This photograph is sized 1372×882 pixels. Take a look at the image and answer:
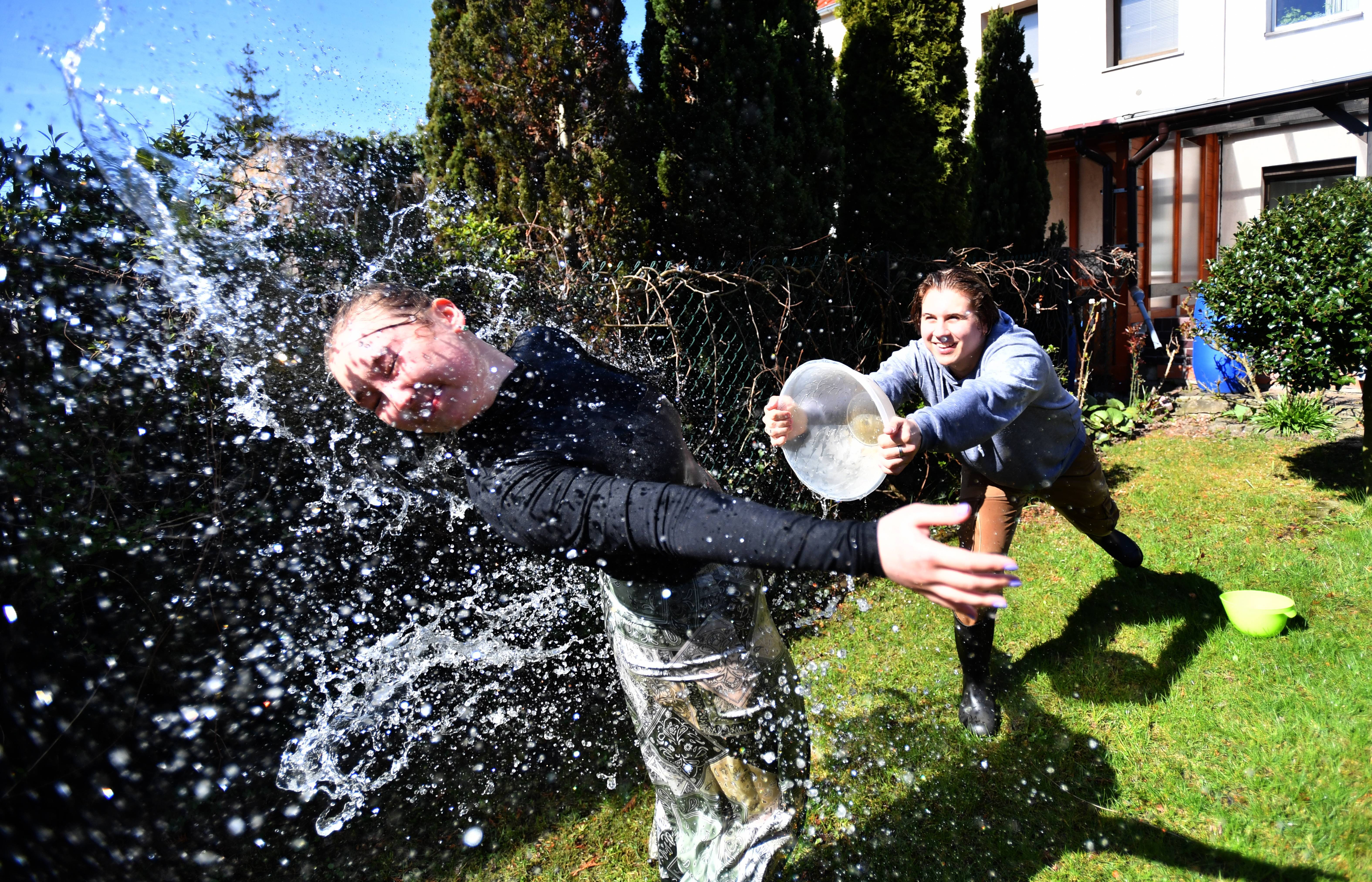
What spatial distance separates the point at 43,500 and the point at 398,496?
131 centimetres

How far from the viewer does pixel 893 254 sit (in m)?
5.95

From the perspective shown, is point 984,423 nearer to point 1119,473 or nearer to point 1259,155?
point 1119,473

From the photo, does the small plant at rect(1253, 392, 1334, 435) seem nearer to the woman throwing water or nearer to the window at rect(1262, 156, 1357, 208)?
the woman throwing water

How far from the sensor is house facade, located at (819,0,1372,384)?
10828mm

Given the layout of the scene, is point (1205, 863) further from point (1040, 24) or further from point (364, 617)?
point (1040, 24)

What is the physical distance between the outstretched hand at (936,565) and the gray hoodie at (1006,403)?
52.6 inches

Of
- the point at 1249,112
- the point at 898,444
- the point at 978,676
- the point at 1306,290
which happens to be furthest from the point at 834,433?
the point at 1249,112

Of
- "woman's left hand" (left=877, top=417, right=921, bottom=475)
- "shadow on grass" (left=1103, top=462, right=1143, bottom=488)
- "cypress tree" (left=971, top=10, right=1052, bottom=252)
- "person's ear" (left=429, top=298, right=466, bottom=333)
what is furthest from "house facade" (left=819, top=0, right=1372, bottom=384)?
"person's ear" (left=429, top=298, right=466, bottom=333)

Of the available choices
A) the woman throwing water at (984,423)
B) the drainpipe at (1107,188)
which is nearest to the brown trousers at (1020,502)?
the woman throwing water at (984,423)

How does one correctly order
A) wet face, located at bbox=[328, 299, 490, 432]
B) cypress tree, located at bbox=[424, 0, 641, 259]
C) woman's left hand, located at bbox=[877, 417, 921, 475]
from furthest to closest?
cypress tree, located at bbox=[424, 0, 641, 259] → woman's left hand, located at bbox=[877, 417, 921, 475] → wet face, located at bbox=[328, 299, 490, 432]

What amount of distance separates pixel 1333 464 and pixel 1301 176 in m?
10.4

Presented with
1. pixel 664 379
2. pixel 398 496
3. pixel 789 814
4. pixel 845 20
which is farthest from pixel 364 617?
pixel 845 20

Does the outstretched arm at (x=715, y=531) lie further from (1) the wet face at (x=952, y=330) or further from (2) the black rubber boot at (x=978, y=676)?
(2) the black rubber boot at (x=978, y=676)

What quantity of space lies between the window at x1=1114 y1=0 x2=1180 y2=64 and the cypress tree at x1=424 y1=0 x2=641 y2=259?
40.0 ft
